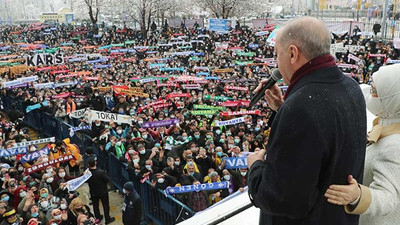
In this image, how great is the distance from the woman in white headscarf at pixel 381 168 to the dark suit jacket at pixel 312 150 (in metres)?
0.07

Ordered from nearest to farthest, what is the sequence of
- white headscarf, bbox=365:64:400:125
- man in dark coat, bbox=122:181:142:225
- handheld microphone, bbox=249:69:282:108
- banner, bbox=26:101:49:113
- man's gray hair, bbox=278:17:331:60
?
man's gray hair, bbox=278:17:331:60 → white headscarf, bbox=365:64:400:125 → handheld microphone, bbox=249:69:282:108 → man in dark coat, bbox=122:181:142:225 → banner, bbox=26:101:49:113

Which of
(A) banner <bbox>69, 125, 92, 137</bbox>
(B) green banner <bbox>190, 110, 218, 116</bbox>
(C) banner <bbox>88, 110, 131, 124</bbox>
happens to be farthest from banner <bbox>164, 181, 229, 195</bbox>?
(B) green banner <bbox>190, 110, 218, 116</bbox>

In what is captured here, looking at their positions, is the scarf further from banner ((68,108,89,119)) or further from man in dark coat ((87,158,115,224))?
banner ((68,108,89,119))

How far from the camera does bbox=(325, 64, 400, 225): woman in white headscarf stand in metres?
1.53

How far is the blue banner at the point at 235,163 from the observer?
7.54 metres

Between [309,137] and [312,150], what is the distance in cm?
5

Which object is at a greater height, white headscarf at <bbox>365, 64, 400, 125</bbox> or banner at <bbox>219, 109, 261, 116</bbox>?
white headscarf at <bbox>365, 64, 400, 125</bbox>

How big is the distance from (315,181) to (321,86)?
366 millimetres

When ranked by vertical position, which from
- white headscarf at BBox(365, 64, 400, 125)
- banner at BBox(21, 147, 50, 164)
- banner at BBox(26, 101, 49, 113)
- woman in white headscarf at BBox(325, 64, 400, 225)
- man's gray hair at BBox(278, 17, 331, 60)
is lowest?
banner at BBox(21, 147, 50, 164)

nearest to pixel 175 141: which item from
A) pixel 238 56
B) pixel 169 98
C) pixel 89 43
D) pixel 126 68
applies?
pixel 169 98

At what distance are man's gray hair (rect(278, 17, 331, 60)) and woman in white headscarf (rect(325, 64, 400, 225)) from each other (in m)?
0.41

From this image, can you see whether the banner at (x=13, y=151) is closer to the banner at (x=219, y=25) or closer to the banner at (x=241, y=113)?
the banner at (x=241, y=113)

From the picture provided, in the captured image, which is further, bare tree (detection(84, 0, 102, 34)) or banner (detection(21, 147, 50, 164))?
bare tree (detection(84, 0, 102, 34))

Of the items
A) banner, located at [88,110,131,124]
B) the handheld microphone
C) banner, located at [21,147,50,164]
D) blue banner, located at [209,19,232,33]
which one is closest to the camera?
the handheld microphone
